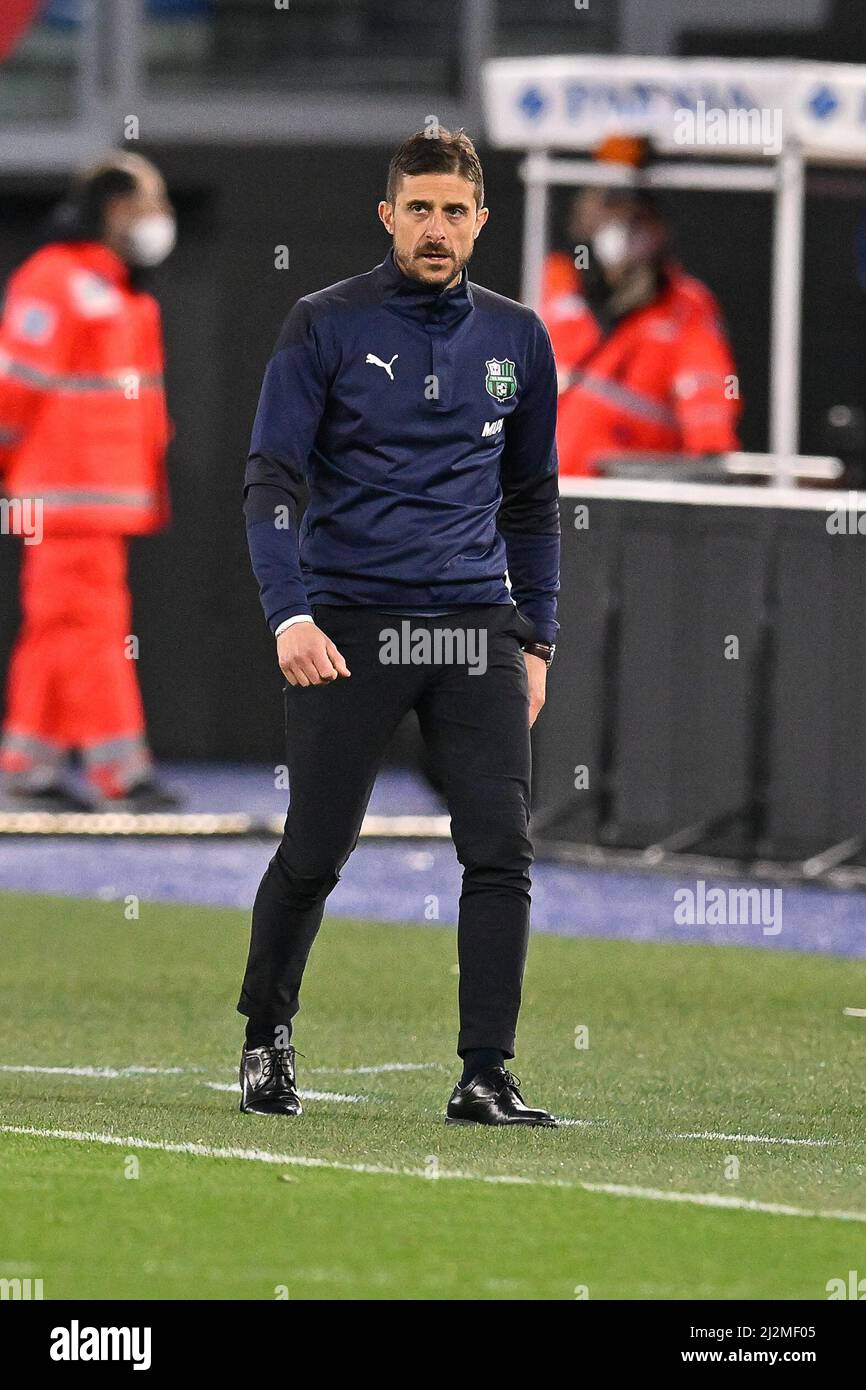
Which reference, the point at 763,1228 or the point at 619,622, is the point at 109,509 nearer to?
the point at 619,622

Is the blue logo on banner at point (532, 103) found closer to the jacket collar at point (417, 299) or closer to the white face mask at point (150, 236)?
the white face mask at point (150, 236)

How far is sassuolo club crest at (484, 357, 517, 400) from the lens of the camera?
734 centimetres

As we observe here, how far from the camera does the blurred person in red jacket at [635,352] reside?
15.6 m

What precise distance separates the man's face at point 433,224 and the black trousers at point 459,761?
729 mm

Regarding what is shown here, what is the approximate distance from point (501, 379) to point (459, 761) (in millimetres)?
820

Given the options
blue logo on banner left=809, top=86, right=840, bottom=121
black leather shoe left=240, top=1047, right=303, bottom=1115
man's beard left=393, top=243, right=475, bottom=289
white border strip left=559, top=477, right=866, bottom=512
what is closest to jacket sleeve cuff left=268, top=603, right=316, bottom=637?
man's beard left=393, top=243, right=475, bottom=289

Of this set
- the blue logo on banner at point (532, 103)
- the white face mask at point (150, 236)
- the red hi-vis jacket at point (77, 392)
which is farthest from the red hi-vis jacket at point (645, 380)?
the red hi-vis jacket at point (77, 392)

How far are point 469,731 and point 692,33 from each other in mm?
10762

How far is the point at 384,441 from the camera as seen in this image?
7.30m

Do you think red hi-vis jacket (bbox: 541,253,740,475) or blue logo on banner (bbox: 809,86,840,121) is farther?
red hi-vis jacket (bbox: 541,253,740,475)

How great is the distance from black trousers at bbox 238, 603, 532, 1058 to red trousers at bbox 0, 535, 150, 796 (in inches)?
318

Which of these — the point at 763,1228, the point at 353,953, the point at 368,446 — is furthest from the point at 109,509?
the point at 763,1228

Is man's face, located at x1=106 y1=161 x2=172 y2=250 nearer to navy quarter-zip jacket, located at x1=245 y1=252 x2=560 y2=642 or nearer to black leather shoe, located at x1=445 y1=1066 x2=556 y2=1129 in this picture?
navy quarter-zip jacket, located at x1=245 y1=252 x2=560 y2=642

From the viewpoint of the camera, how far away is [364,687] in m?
7.32
